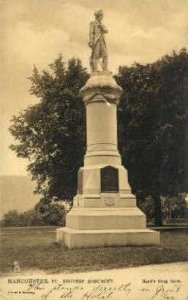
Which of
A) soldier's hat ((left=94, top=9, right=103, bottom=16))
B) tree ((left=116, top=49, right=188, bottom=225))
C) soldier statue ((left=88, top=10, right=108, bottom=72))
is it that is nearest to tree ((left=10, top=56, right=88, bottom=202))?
tree ((left=116, top=49, right=188, bottom=225))

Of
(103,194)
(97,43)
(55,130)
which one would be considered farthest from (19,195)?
(97,43)

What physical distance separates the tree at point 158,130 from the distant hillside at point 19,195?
15.5ft

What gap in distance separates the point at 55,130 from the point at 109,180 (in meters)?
8.43

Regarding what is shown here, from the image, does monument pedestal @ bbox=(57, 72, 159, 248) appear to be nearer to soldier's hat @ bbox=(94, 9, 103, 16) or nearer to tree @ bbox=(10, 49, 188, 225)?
soldier's hat @ bbox=(94, 9, 103, 16)

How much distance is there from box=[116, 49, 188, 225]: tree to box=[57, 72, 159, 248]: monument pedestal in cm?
682

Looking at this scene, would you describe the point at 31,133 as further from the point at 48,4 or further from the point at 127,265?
the point at 127,265

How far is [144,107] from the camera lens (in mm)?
21297

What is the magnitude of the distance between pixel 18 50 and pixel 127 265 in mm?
8030

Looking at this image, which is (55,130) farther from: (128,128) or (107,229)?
(107,229)

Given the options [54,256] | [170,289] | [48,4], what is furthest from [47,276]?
[48,4]

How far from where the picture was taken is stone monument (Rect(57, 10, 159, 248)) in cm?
1267

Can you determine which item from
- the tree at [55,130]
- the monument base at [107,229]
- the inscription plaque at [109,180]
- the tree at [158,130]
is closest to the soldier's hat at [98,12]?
the inscription plaque at [109,180]

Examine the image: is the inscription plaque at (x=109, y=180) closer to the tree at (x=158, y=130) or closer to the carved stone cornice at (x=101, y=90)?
the carved stone cornice at (x=101, y=90)

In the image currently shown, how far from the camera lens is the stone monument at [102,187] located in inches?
499
